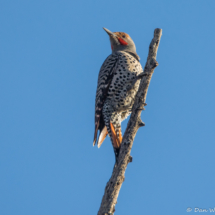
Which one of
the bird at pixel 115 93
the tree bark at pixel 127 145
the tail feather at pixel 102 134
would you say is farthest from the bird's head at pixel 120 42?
the tree bark at pixel 127 145

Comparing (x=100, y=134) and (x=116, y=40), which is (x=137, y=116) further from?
(x=116, y=40)

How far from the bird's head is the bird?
0.80 m

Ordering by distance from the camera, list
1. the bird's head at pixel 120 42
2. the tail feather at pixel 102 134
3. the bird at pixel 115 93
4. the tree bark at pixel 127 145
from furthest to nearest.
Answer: the bird's head at pixel 120 42
the tail feather at pixel 102 134
the bird at pixel 115 93
the tree bark at pixel 127 145

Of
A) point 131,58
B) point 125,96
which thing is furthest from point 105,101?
point 131,58

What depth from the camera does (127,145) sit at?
5508mm

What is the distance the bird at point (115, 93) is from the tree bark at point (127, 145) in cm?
97

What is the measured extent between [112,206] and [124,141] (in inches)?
43.9

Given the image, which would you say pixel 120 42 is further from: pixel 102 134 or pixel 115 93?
pixel 102 134

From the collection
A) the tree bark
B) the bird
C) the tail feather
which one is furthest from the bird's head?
the tree bark

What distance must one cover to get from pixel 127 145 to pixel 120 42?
12.4 ft

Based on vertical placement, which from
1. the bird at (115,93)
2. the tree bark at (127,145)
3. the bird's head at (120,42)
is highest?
the bird's head at (120,42)

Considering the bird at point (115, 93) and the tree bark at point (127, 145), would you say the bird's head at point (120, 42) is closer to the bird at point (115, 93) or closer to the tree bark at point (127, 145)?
the bird at point (115, 93)

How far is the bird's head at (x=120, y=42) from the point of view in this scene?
838 centimetres

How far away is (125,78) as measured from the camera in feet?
23.3
